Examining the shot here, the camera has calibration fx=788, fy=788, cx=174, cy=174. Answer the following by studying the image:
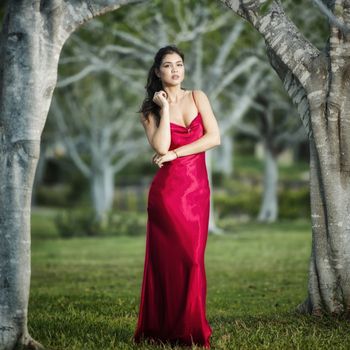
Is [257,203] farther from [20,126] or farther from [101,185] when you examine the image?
[20,126]

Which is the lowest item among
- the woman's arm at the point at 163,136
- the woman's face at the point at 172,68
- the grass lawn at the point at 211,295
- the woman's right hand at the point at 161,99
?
the grass lawn at the point at 211,295

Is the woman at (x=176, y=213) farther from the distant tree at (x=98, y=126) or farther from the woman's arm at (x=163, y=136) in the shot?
the distant tree at (x=98, y=126)

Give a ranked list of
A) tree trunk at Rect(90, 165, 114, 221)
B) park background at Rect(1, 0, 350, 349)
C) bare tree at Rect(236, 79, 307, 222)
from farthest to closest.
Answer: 1. tree trunk at Rect(90, 165, 114, 221)
2. bare tree at Rect(236, 79, 307, 222)
3. park background at Rect(1, 0, 350, 349)

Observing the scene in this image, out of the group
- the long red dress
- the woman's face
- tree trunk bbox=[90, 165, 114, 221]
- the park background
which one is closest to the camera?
the long red dress

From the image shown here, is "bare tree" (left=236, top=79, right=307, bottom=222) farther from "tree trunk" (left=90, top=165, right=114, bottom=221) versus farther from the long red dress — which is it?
the long red dress

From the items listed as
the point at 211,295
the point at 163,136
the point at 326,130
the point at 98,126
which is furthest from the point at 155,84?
the point at 98,126

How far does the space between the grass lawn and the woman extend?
30cm

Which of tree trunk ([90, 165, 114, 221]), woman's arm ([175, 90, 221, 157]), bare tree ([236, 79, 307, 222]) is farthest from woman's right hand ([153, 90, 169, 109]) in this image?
tree trunk ([90, 165, 114, 221])

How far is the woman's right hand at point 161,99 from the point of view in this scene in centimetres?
612

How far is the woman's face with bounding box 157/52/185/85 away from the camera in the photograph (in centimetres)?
623

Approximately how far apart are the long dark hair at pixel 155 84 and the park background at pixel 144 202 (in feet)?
6.10

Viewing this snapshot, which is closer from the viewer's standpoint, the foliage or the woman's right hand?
the woman's right hand

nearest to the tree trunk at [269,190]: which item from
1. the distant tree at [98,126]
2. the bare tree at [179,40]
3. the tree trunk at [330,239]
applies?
the bare tree at [179,40]

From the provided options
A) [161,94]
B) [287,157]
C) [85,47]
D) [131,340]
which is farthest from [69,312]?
[287,157]
